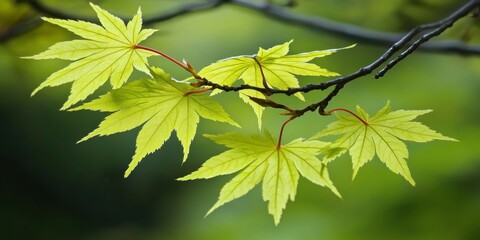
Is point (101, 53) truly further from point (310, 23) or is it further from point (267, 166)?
point (310, 23)

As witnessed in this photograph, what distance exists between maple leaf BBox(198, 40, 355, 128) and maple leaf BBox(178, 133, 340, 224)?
0.23ft

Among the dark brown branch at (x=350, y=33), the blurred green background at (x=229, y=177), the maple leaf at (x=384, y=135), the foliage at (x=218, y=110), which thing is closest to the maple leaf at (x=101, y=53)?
the foliage at (x=218, y=110)

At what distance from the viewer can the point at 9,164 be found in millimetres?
4527

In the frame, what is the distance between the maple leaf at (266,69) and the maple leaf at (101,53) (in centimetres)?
10

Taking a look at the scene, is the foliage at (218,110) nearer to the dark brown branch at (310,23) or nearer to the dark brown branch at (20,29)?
the dark brown branch at (310,23)

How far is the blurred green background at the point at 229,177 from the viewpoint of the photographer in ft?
11.4

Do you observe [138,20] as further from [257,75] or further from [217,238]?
[217,238]

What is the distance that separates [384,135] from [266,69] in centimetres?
19

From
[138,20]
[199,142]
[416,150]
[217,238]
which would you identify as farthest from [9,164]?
[138,20]

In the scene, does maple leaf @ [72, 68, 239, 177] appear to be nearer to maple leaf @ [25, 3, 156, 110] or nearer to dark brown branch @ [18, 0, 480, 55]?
maple leaf @ [25, 3, 156, 110]

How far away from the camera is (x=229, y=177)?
12.3 ft

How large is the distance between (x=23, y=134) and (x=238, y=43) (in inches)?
63.6

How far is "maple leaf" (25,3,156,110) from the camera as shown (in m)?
0.85

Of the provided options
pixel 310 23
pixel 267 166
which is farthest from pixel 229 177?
pixel 267 166
